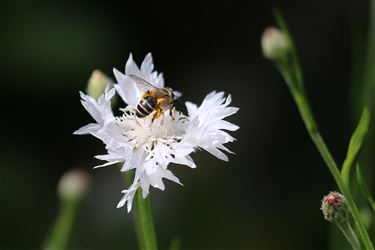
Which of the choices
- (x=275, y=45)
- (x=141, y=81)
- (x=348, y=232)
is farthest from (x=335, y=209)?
(x=141, y=81)

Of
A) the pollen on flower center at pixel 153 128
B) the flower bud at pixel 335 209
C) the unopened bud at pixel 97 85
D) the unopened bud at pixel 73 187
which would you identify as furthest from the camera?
the unopened bud at pixel 73 187

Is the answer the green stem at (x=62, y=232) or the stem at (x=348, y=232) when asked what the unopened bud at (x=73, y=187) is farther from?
the stem at (x=348, y=232)

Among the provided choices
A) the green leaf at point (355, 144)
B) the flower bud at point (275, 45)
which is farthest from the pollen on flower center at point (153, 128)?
the green leaf at point (355, 144)

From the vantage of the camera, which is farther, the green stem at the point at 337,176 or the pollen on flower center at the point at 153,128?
the pollen on flower center at the point at 153,128

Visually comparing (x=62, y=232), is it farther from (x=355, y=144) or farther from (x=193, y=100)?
(x=193, y=100)

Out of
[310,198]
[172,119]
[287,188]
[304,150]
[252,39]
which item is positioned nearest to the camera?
[172,119]

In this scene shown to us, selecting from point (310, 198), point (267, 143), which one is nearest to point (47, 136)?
point (267, 143)

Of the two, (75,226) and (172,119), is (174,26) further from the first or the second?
(172,119)
